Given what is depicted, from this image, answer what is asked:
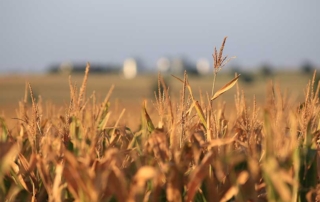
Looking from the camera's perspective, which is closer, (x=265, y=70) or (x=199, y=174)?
(x=199, y=174)

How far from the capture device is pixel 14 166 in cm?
263

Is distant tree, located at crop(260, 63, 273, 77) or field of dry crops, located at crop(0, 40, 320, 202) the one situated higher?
field of dry crops, located at crop(0, 40, 320, 202)

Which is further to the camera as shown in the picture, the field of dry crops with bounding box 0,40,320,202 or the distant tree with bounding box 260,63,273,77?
the distant tree with bounding box 260,63,273,77

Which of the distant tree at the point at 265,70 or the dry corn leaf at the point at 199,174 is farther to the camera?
the distant tree at the point at 265,70

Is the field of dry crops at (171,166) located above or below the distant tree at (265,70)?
above

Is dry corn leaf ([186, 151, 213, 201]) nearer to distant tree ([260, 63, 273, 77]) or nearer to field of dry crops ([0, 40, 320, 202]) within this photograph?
field of dry crops ([0, 40, 320, 202])

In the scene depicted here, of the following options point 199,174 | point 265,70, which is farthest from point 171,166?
point 265,70

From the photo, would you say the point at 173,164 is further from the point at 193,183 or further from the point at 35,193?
the point at 35,193

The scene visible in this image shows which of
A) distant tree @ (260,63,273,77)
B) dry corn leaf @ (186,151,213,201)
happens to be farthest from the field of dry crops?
distant tree @ (260,63,273,77)

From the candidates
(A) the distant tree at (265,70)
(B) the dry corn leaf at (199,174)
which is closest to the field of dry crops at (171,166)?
(B) the dry corn leaf at (199,174)

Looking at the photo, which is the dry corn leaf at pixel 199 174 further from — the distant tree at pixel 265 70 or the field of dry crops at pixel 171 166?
the distant tree at pixel 265 70

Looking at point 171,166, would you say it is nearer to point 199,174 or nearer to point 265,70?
point 199,174

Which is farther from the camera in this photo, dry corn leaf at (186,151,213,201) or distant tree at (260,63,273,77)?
A: distant tree at (260,63,273,77)

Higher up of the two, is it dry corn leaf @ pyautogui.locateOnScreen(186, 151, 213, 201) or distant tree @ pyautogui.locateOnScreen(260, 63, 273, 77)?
A: dry corn leaf @ pyautogui.locateOnScreen(186, 151, 213, 201)
